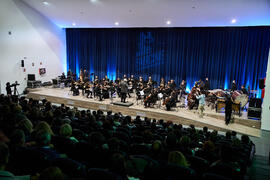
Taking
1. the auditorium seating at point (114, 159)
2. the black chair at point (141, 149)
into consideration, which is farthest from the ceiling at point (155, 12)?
the black chair at point (141, 149)

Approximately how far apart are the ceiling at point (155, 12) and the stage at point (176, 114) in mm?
5562

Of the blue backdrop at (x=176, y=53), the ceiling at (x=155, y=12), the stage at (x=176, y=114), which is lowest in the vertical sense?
the stage at (x=176, y=114)

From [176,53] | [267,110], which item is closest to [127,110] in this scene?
[267,110]

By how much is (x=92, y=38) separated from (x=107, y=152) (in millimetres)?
17791

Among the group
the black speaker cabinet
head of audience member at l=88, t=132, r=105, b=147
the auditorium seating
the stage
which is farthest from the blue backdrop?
head of audience member at l=88, t=132, r=105, b=147

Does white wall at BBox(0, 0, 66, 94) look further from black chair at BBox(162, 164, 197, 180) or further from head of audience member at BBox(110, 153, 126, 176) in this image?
black chair at BBox(162, 164, 197, 180)

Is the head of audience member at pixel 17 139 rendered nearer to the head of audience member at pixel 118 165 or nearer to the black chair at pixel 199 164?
the head of audience member at pixel 118 165

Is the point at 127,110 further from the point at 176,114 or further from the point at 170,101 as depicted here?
the point at 176,114

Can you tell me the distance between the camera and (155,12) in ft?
45.8

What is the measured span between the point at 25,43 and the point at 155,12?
9.66 m

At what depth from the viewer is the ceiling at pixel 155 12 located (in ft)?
38.9

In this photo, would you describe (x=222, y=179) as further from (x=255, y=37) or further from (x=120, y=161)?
(x=255, y=37)

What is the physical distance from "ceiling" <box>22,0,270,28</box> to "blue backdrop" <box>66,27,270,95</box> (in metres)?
1.58

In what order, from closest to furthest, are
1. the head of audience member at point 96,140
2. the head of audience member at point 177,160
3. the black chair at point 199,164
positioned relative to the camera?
the head of audience member at point 177,160, the black chair at point 199,164, the head of audience member at point 96,140
